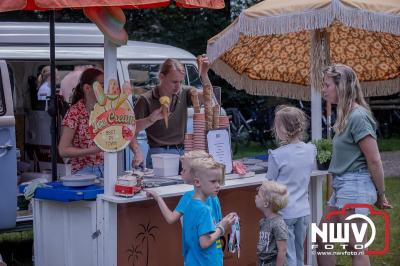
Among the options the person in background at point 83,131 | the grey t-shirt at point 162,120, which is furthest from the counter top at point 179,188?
the grey t-shirt at point 162,120

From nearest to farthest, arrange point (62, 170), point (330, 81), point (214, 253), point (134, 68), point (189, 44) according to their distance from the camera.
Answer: point (214, 253) < point (330, 81) < point (62, 170) < point (134, 68) < point (189, 44)

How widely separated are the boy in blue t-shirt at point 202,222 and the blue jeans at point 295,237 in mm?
725

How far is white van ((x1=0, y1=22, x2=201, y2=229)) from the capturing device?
7027 mm

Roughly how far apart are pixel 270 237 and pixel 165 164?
1.12 metres

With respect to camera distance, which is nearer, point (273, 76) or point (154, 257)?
point (154, 257)

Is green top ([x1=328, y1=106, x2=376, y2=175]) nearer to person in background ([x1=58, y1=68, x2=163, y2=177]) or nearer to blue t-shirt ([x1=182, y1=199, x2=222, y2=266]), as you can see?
blue t-shirt ([x1=182, y1=199, x2=222, y2=266])

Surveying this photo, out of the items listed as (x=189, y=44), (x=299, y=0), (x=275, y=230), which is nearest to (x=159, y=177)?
(x=275, y=230)

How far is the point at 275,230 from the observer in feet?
16.0

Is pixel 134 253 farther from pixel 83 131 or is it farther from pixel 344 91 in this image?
pixel 344 91

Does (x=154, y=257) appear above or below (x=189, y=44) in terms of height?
below

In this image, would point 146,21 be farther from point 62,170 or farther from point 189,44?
point 62,170

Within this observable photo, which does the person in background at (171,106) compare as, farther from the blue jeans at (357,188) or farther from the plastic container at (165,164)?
the blue jeans at (357,188)

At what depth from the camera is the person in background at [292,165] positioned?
5.23m

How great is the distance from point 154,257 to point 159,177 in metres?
0.59
